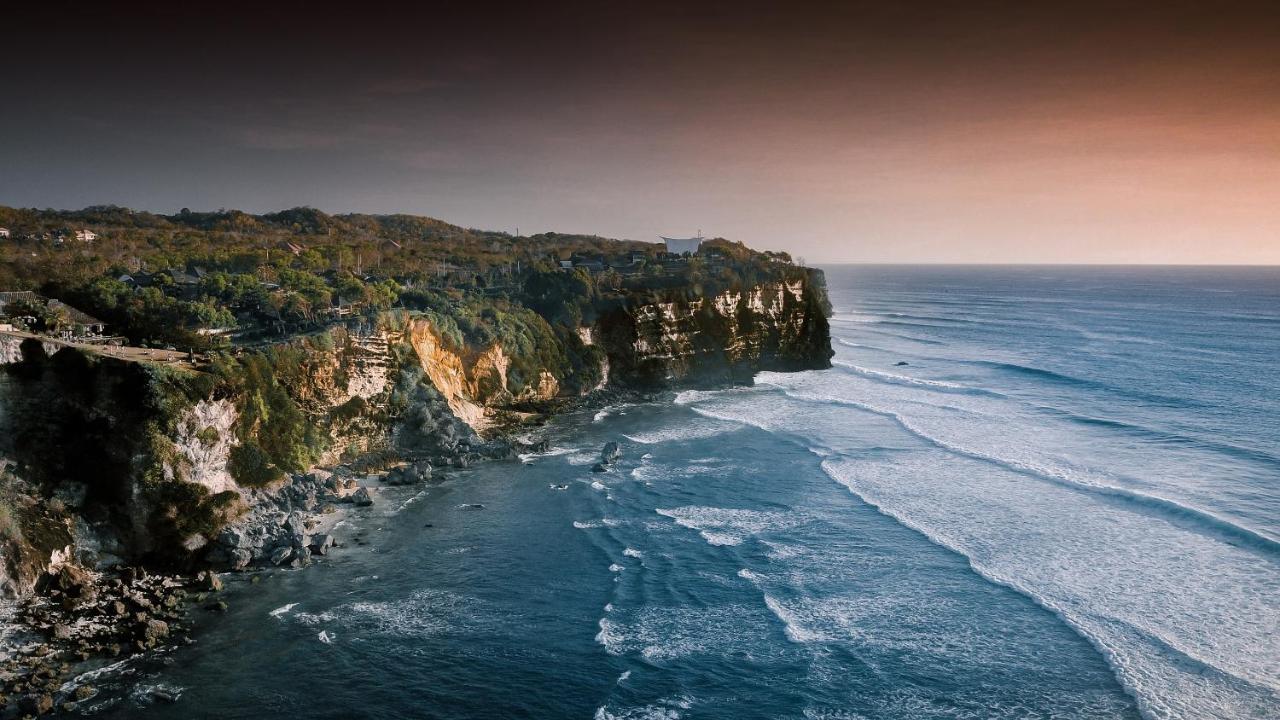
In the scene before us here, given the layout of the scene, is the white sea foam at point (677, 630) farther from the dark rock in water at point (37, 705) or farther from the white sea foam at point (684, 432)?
the white sea foam at point (684, 432)

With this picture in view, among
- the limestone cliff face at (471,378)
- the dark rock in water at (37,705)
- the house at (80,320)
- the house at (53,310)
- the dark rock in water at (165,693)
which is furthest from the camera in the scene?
the limestone cliff face at (471,378)

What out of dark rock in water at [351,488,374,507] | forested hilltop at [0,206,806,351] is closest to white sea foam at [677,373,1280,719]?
dark rock in water at [351,488,374,507]

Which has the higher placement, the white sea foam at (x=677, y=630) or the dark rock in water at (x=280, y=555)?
the dark rock in water at (x=280, y=555)

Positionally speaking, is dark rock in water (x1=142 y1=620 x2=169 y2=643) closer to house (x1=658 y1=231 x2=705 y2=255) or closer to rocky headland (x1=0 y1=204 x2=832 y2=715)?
rocky headland (x1=0 y1=204 x2=832 y2=715)

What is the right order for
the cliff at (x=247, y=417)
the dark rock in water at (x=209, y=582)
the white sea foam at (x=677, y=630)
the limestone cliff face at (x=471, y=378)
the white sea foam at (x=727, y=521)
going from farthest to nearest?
the limestone cliff face at (x=471, y=378) < the white sea foam at (x=727, y=521) < the cliff at (x=247, y=417) < the dark rock in water at (x=209, y=582) < the white sea foam at (x=677, y=630)

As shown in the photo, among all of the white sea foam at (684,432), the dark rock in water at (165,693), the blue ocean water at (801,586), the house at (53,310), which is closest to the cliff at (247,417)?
the blue ocean water at (801,586)

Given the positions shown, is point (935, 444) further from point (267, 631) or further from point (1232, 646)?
point (267, 631)

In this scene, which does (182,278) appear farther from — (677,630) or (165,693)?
(677,630)
